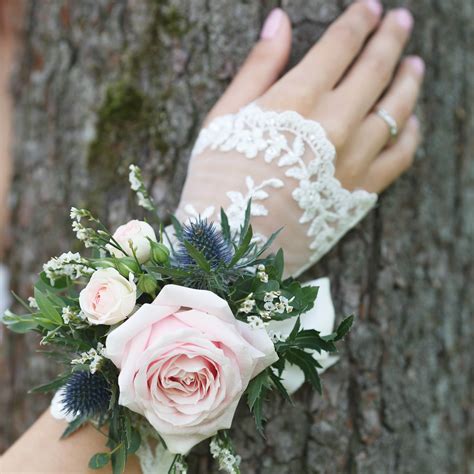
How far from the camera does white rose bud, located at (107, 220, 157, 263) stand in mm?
1017

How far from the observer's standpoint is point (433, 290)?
1605mm

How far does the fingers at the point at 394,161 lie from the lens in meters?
1.41

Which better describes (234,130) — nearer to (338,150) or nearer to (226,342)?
(338,150)

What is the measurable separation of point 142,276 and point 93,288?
0.08 metres

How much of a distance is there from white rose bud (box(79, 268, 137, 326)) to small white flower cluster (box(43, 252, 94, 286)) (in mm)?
56

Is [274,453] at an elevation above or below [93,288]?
below

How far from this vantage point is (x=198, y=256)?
3.16ft

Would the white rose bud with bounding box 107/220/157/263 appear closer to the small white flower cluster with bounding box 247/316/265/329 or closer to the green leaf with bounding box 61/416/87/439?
the small white flower cluster with bounding box 247/316/265/329

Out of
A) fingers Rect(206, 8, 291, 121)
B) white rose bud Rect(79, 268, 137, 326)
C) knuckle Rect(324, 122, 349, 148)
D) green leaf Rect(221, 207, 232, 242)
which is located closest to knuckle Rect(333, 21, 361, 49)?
fingers Rect(206, 8, 291, 121)

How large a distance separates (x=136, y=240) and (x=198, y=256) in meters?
0.12

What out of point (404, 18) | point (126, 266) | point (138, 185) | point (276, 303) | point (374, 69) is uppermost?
point (404, 18)

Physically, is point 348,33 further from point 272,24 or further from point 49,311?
point 49,311

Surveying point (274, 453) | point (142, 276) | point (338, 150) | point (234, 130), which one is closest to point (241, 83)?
point (234, 130)

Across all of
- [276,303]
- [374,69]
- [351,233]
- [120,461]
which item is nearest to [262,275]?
[276,303]
